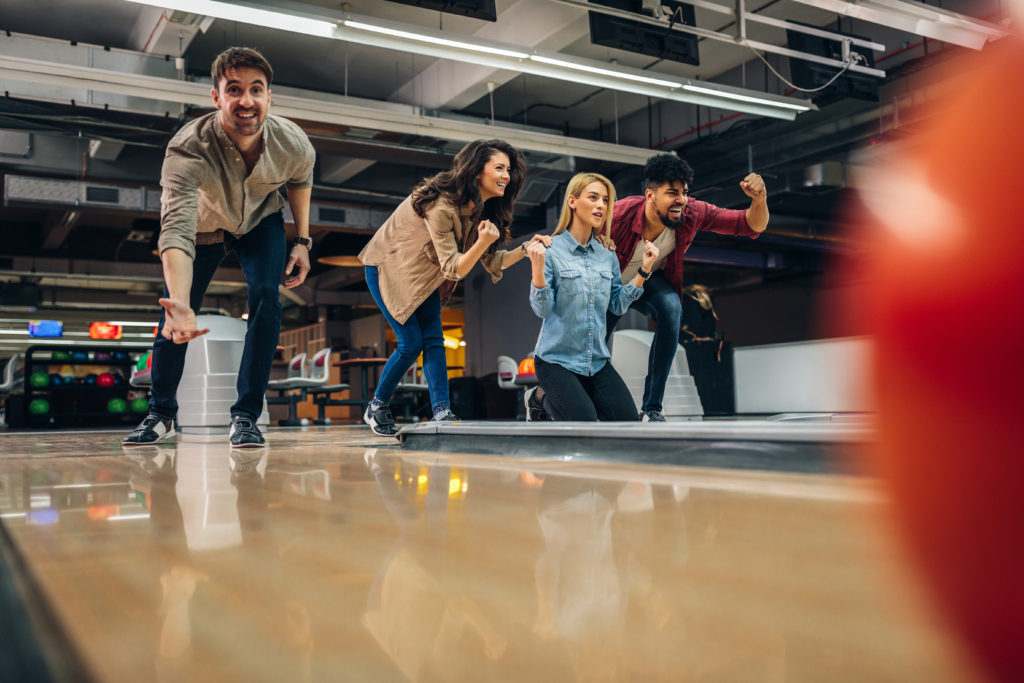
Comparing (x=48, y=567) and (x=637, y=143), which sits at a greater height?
(x=637, y=143)

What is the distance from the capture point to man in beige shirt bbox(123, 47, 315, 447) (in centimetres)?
223

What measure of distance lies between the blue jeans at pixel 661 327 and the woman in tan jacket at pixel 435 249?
0.69 m

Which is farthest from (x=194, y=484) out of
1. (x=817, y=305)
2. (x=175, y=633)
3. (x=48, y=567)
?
(x=817, y=305)

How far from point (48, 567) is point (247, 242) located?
2.22 metres

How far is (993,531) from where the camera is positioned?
0.95 feet

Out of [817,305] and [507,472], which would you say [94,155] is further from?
[817,305]

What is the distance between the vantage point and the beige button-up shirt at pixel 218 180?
7.27 feet

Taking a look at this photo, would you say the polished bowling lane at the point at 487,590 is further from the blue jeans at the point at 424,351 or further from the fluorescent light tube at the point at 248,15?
the fluorescent light tube at the point at 248,15

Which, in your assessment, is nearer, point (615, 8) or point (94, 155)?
point (615, 8)

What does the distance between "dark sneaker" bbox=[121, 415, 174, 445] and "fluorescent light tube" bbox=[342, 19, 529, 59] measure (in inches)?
135

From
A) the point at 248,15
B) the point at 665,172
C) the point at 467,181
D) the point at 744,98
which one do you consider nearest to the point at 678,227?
the point at 665,172

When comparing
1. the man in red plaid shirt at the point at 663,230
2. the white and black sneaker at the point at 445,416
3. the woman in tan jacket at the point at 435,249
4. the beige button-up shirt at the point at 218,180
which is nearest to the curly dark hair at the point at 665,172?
the man in red plaid shirt at the point at 663,230

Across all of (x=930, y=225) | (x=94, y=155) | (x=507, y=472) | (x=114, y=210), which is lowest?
(x=507, y=472)

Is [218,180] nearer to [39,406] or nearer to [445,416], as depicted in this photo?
[445,416]
